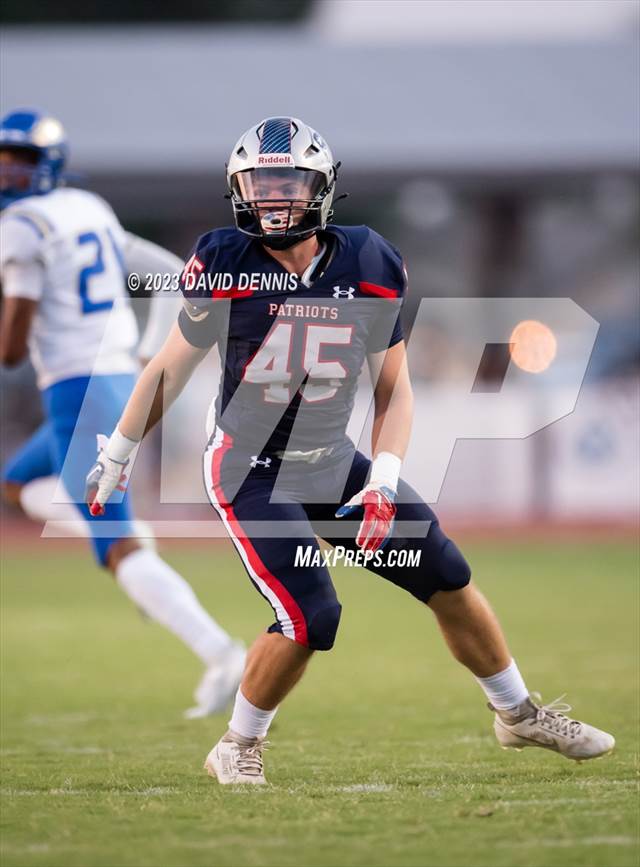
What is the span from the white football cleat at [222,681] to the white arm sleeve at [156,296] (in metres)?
1.19

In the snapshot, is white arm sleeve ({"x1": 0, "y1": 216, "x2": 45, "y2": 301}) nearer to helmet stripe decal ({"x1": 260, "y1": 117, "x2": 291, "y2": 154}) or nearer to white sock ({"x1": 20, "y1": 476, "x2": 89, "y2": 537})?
white sock ({"x1": 20, "y1": 476, "x2": 89, "y2": 537})

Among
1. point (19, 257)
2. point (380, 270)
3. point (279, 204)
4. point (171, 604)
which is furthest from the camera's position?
point (19, 257)

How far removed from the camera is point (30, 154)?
5.61 meters

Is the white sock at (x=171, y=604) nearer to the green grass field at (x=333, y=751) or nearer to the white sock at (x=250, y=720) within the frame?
the green grass field at (x=333, y=751)

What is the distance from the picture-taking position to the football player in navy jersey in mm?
3873

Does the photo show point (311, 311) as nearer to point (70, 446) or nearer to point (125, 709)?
point (70, 446)

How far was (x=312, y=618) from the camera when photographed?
3771mm

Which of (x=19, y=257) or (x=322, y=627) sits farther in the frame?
(x=19, y=257)

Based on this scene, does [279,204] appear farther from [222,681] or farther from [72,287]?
[222,681]

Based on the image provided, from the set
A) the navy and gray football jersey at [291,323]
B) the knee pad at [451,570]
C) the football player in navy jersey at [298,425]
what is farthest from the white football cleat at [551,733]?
the navy and gray football jersey at [291,323]

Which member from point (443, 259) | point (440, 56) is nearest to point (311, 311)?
point (440, 56)

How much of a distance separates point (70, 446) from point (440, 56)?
44.4ft

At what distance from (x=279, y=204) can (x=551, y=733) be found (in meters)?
1.70

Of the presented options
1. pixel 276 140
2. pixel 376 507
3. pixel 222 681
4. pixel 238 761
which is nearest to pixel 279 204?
pixel 276 140
